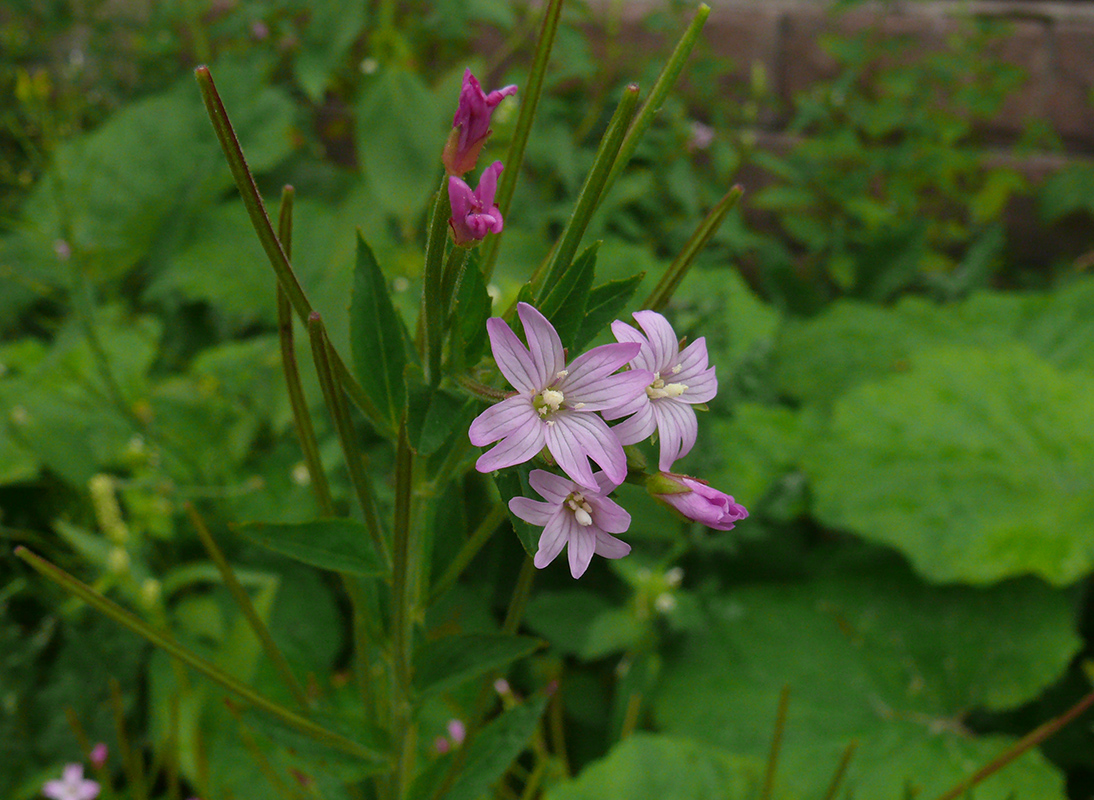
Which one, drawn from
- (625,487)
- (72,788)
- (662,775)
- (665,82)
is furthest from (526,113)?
(72,788)

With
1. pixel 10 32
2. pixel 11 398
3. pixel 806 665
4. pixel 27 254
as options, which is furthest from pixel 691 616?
pixel 10 32

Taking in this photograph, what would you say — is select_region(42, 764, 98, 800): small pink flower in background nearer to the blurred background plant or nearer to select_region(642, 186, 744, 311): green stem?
the blurred background plant

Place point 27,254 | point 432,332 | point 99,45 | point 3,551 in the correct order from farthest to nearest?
point 99,45, point 27,254, point 3,551, point 432,332

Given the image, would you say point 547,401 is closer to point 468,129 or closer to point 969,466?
point 468,129

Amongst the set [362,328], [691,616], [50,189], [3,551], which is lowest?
[691,616]

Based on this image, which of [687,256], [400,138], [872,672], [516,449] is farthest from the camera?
[400,138]

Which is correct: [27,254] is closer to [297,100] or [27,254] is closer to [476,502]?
[297,100]

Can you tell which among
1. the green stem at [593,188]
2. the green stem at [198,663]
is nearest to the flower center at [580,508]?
the green stem at [593,188]
